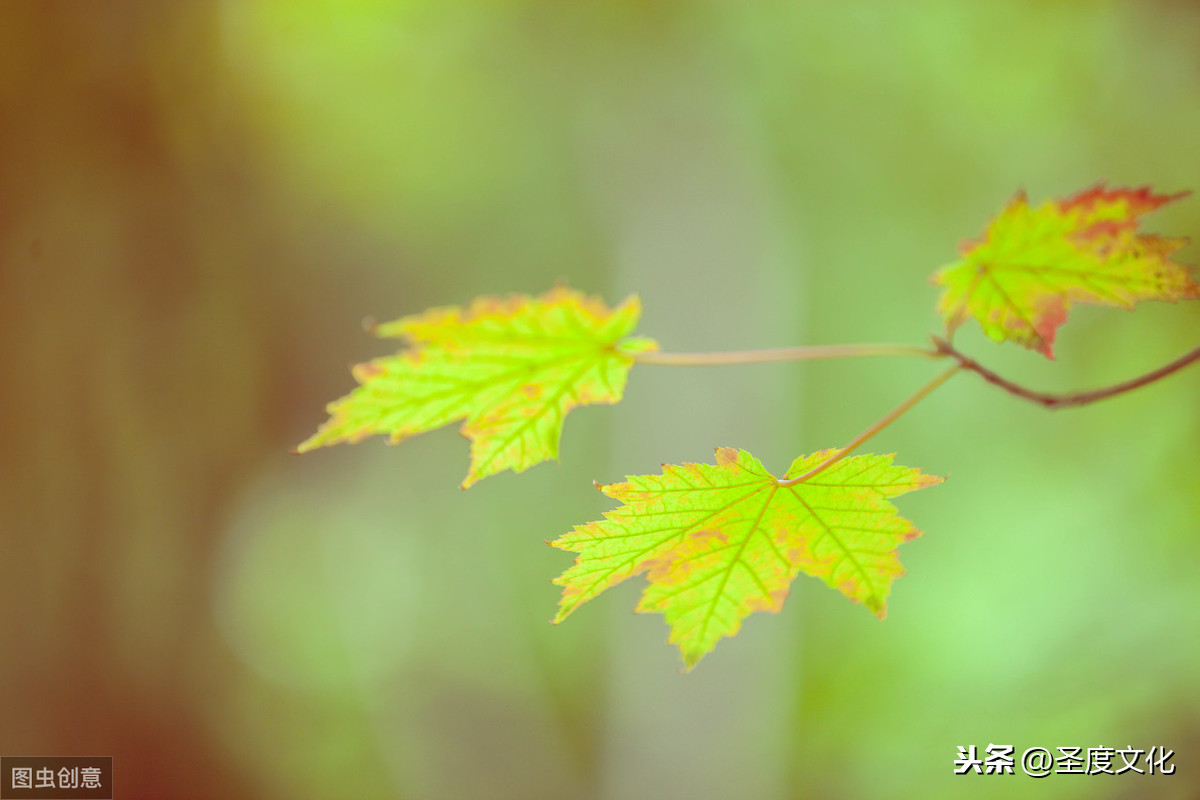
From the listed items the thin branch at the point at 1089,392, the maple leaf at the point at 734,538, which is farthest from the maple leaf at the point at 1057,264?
the maple leaf at the point at 734,538

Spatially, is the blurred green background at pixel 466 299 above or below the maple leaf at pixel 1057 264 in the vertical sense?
above

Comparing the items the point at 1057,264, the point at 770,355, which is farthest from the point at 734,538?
the point at 1057,264

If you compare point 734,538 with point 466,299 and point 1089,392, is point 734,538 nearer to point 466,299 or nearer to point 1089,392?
point 1089,392

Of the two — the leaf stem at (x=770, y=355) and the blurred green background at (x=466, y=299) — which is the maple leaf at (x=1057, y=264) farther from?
the blurred green background at (x=466, y=299)

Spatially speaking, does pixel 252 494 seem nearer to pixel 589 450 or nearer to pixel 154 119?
pixel 589 450

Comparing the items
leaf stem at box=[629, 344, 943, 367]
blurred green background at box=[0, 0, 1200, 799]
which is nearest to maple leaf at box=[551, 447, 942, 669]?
leaf stem at box=[629, 344, 943, 367]

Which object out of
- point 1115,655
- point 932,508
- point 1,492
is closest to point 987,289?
point 1115,655
